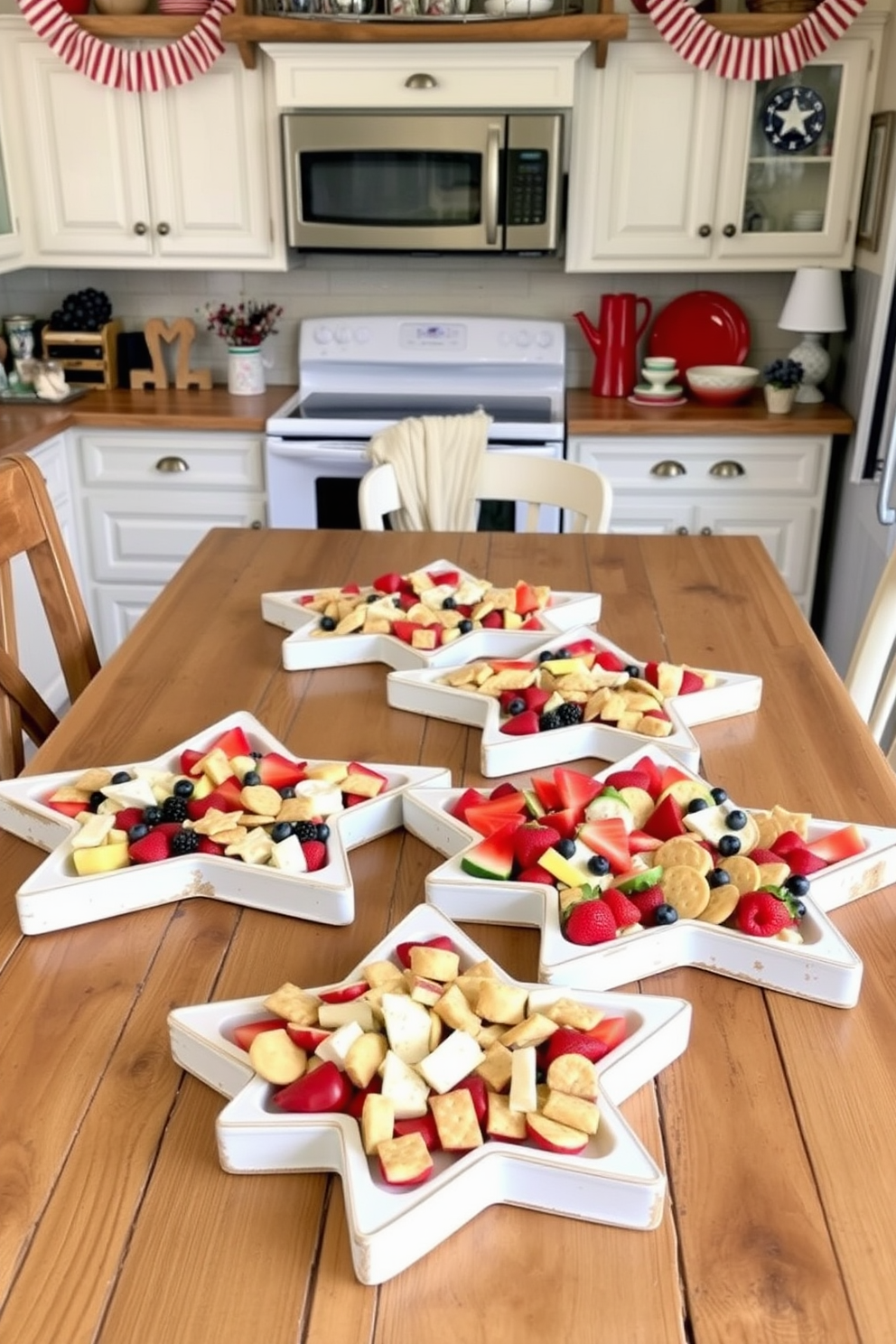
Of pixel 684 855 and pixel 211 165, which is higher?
pixel 211 165

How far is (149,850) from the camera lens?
1057 millimetres

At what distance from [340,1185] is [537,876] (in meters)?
0.33

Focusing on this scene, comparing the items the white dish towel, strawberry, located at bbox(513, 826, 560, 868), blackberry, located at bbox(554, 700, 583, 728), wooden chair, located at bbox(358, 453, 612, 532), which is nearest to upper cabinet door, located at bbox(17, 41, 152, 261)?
the white dish towel

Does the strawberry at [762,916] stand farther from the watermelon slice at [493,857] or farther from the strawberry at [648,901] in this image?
the watermelon slice at [493,857]

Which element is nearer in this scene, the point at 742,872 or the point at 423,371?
the point at 742,872

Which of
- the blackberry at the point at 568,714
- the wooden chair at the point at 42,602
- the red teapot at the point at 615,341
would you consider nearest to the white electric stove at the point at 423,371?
the red teapot at the point at 615,341

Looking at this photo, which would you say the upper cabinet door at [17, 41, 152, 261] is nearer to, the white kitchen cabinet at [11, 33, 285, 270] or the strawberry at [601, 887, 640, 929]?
the white kitchen cabinet at [11, 33, 285, 270]

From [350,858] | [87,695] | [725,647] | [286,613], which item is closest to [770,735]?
[725,647]

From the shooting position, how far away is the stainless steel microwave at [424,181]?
3072 millimetres

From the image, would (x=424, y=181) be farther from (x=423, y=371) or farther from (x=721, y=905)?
(x=721, y=905)

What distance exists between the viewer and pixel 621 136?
10.3 feet

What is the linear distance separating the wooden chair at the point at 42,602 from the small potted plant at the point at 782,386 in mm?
2190

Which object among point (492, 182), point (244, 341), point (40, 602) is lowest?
point (40, 602)

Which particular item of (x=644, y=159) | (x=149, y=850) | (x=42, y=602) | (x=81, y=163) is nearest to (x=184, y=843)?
(x=149, y=850)
